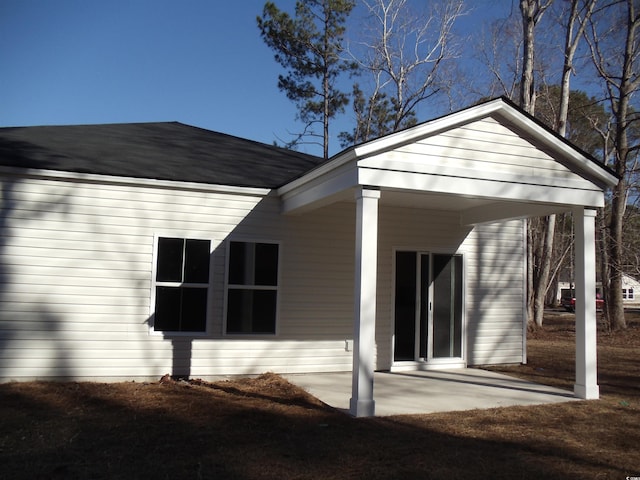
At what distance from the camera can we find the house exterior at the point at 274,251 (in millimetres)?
7109

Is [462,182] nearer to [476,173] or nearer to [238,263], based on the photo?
[476,173]

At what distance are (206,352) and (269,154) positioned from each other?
518 centimetres

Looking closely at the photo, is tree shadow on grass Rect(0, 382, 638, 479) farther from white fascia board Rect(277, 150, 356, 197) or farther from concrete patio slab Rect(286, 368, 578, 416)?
white fascia board Rect(277, 150, 356, 197)

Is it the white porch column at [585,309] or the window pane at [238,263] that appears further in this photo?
the window pane at [238,263]

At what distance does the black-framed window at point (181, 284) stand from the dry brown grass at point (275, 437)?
101 cm

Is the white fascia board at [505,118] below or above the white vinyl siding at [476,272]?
above

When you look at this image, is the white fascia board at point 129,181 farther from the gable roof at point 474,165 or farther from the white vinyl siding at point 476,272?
the white vinyl siding at point 476,272

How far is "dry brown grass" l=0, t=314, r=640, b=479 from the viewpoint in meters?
4.51

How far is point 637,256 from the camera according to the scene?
18.8 m

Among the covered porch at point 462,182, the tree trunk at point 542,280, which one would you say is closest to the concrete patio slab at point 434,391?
the covered porch at point 462,182

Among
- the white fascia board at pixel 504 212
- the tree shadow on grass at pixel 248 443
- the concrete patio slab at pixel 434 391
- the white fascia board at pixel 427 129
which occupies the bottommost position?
the tree shadow on grass at pixel 248 443

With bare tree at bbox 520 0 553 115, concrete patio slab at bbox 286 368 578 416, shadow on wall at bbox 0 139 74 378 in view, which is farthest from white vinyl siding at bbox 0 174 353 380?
bare tree at bbox 520 0 553 115

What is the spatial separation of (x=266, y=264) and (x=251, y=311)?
779mm

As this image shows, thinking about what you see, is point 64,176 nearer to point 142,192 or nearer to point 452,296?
point 142,192
